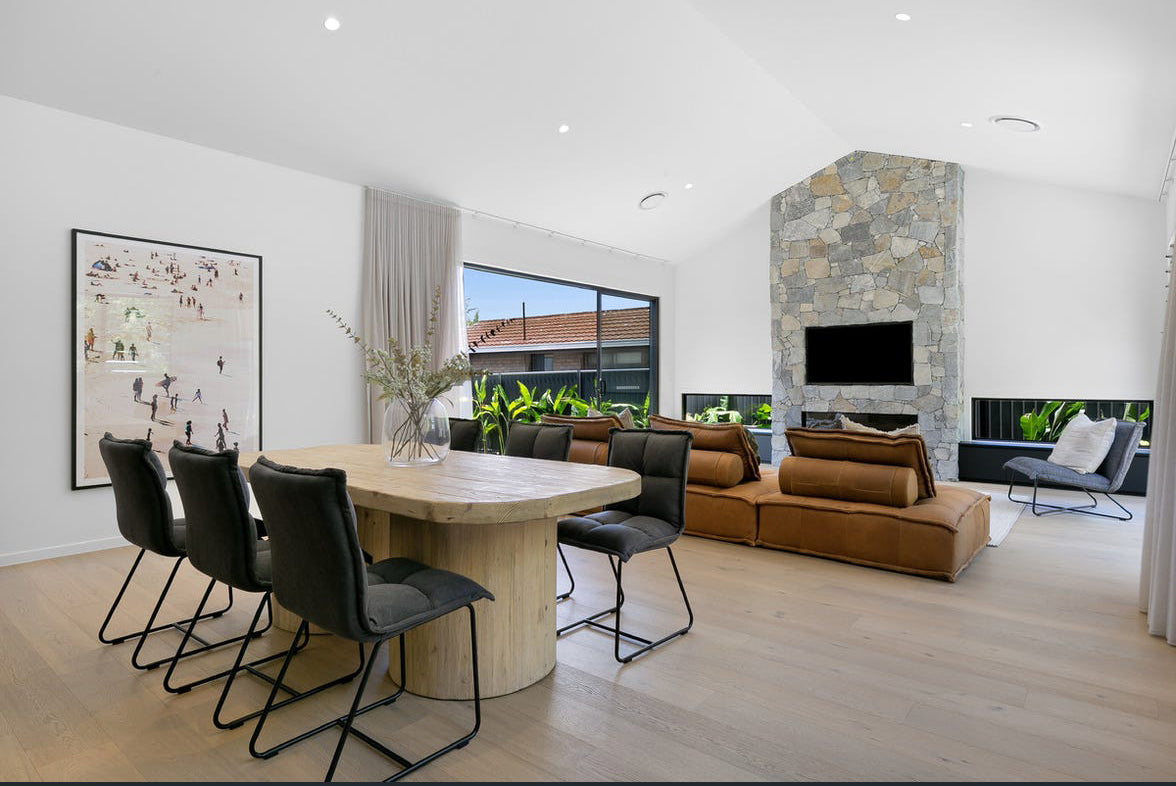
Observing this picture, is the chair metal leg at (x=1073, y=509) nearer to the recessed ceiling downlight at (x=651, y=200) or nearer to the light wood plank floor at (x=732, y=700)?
the light wood plank floor at (x=732, y=700)

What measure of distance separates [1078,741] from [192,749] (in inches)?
103

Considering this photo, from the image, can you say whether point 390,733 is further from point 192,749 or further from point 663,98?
point 663,98

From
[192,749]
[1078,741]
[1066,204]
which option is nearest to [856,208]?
[1066,204]

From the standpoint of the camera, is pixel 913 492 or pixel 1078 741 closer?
pixel 1078 741

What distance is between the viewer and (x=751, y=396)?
9297mm

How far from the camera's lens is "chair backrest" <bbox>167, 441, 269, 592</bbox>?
215 cm

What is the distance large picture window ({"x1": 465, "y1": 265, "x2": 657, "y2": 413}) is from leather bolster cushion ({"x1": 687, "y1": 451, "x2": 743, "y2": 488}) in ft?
10.1

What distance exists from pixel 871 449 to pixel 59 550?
16.1ft

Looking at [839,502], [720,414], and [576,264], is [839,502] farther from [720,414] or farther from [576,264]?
[720,414]

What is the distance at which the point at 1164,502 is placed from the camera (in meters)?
2.96

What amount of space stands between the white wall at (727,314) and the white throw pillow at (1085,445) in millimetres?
3689

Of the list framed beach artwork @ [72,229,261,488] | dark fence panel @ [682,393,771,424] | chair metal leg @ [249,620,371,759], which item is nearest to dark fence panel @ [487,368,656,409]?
dark fence panel @ [682,393,771,424]

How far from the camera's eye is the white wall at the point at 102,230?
13.2ft

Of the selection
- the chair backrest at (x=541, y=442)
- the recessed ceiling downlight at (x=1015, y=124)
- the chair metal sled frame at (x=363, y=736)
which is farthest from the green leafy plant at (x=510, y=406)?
the chair metal sled frame at (x=363, y=736)
